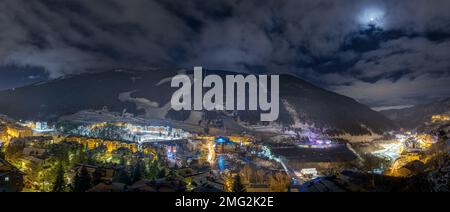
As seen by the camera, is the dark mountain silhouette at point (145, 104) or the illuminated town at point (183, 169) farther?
the dark mountain silhouette at point (145, 104)

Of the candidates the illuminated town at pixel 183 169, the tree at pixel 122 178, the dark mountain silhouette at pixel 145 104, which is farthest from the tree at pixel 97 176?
the dark mountain silhouette at pixel 145 104

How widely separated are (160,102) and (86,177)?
13148 cm

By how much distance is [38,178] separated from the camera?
28.7 meters

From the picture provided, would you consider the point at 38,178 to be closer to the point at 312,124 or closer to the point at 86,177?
the point at 86,177

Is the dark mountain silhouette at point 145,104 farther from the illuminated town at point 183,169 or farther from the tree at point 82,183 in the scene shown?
the tree at point 82,183

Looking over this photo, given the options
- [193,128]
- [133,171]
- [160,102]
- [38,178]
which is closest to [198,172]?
[133,171]

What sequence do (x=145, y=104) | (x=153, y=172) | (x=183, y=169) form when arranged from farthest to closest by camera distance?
1. (x=145, y=104)
2. (x=183, y=169)
3. (x=153, y=172)

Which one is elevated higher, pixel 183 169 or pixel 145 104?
pixel 145 104

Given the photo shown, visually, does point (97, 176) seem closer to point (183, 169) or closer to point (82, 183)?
point (82, 183)

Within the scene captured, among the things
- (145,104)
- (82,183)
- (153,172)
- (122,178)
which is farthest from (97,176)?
(145,104)

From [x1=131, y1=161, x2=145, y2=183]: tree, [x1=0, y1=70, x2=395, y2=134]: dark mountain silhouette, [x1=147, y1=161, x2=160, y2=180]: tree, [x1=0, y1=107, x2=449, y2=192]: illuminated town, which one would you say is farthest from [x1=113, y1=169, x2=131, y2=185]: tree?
[x1=0, y1=70, x2=395, y2=134]: dark mountain silhouette

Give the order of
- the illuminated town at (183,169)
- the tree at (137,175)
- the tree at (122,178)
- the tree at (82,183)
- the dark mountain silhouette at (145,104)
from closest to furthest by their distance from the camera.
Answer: the tree at (82,183), the illuminated town at (183,169), the tree at (122,178), the tree at (137,175), the dark mountain silhouette at (145,104)

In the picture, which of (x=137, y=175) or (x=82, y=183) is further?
(x=137, y=175)
